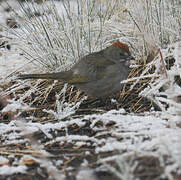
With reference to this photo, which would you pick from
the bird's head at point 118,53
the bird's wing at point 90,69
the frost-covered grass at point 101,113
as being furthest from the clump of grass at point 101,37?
the bird's wing at point 90,69

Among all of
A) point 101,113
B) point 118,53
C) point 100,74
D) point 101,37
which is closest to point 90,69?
point 100,74

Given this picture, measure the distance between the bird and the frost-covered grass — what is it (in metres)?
0.19

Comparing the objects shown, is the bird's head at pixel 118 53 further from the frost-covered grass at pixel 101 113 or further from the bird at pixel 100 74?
the frost-covered grass at pixel 101 113

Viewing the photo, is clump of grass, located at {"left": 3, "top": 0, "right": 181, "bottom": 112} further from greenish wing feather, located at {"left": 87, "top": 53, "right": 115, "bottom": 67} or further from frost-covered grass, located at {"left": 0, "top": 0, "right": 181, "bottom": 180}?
greenish wing feather, located at {"left": 87, "top": 53, "right": 115, "bottom": 67}

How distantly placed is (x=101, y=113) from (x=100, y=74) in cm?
46

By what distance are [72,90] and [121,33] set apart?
95 centimetres

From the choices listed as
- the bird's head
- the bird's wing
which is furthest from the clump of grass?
the bird's wing

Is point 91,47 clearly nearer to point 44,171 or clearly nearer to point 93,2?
point 93,2

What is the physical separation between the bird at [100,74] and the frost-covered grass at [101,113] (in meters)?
0.19

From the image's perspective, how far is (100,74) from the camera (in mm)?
3660

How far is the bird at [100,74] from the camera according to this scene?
3.62 m

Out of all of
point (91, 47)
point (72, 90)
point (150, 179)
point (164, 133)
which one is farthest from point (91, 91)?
point (150, 179)

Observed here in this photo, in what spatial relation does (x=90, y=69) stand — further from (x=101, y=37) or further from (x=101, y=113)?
(x=101, y=37)

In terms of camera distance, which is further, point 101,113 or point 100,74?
point 100,74
